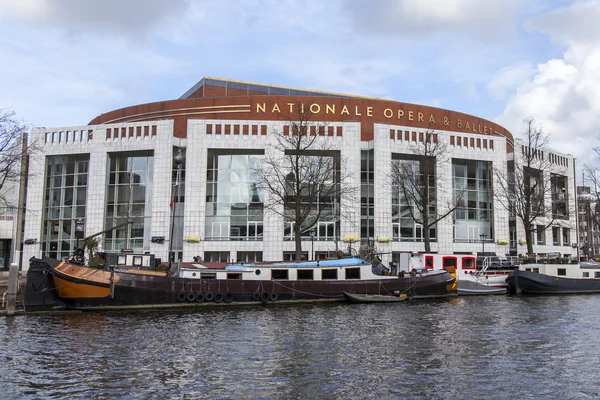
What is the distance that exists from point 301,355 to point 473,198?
54.0 metres

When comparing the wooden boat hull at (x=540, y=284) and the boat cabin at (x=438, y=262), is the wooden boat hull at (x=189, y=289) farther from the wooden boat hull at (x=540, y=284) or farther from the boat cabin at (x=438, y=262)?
the wooden boat hull at (x=540, y=284)

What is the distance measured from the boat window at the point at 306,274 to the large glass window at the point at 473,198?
34.2 metres

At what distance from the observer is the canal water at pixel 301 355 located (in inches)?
569

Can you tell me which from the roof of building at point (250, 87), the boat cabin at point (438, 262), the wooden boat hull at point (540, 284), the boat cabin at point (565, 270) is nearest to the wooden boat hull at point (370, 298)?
the boat cabin at point (438, 262)

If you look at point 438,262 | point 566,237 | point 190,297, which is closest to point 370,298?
point 190,297

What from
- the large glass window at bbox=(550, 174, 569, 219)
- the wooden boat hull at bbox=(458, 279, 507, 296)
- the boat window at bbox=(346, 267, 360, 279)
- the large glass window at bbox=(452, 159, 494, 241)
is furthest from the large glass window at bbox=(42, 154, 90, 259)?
the large glass window at bbox=(550, 174, 569, 219)

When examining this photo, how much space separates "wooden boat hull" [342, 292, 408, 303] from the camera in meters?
36.0

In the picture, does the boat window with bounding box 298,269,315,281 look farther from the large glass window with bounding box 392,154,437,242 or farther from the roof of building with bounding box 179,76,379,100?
the roof of building with bounding box 179,76,379,100

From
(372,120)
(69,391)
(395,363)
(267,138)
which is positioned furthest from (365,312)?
(372,120)

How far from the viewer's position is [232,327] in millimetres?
25188

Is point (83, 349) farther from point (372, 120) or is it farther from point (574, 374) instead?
point (372, 120)

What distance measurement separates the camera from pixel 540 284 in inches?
1785

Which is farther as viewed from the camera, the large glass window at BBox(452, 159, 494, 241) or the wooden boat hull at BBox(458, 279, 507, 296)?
the large glass window at BBox(452, 159, 494, 241)

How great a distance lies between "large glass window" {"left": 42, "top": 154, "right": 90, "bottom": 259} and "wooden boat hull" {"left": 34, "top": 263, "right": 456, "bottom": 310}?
114 feet
